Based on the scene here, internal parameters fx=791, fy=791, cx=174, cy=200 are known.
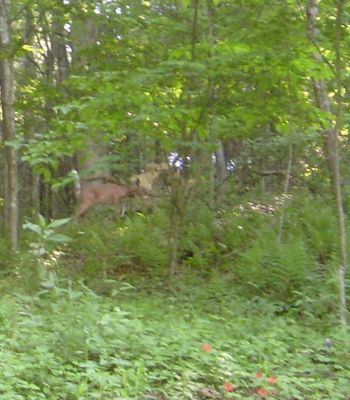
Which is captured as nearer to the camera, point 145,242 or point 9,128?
point 145,242

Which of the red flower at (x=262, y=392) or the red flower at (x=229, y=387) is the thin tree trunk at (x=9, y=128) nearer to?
the red flower at (x=229, y=387)

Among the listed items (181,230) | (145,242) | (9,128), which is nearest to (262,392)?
(145,242)

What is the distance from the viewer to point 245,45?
9000 millimetres

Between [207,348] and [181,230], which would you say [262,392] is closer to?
[207,348]

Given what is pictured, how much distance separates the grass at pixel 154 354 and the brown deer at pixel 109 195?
6.83m

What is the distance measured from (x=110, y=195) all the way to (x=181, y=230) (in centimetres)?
312

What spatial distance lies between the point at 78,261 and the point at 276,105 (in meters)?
3.74

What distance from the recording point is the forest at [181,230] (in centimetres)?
603

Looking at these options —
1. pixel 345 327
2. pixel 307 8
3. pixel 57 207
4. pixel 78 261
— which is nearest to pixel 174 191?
pixel 78 261

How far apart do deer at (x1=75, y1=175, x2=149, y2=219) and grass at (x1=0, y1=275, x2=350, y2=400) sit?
6832 millimetres

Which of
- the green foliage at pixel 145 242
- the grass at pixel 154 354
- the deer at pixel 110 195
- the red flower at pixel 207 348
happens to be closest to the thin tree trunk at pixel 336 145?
the grass at pixel 154 354

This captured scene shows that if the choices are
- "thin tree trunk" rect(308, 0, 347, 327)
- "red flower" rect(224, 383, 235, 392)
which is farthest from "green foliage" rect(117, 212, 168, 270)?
"red flower" rect(224, 383, 235, 392)

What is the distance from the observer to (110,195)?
48.8ft

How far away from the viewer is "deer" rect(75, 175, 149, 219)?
14.8 meters
